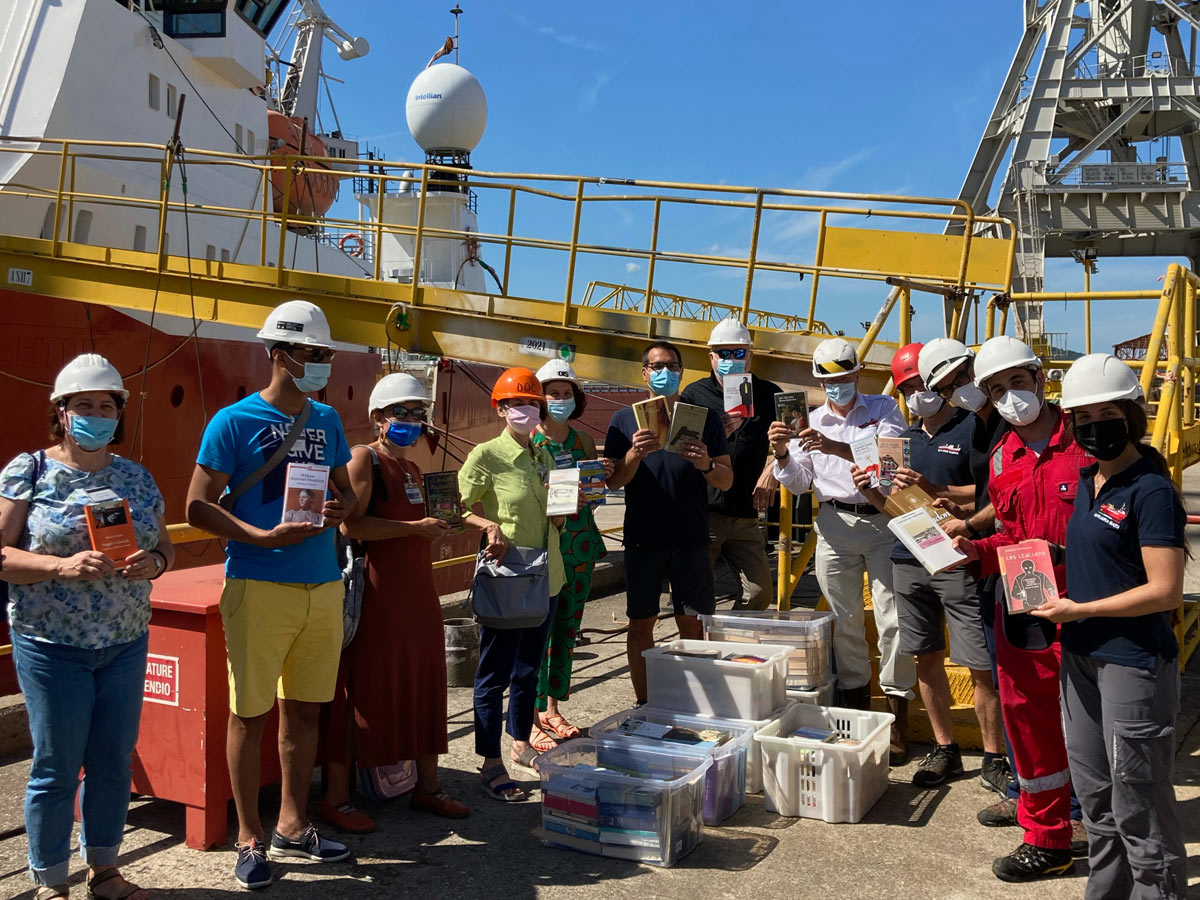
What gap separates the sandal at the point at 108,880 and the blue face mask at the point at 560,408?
2805 millimetres

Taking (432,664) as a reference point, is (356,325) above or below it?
above

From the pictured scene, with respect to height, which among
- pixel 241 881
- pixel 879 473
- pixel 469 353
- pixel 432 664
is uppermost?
pixel 469 353

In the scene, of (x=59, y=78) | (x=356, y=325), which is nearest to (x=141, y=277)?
(x=356, y=325)

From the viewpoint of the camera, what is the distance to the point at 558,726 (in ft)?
17.9

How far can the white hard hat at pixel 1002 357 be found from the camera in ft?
12.9

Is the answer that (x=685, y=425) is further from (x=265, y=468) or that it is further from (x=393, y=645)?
(x=265, y=468)

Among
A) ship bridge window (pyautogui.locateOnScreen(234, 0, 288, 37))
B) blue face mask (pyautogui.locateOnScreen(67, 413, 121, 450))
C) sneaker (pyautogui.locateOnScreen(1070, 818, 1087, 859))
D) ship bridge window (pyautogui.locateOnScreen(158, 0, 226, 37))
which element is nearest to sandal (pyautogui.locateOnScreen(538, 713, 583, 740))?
sneaker (pyautogui.locateOnScreen(1070, 818, 1087, 859))

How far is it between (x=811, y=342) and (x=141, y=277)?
6510 mm

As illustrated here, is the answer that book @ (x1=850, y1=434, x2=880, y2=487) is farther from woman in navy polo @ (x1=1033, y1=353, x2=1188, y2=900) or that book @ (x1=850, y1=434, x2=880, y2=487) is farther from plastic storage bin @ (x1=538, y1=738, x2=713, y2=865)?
plastic storage bin @ (x1=538, y1=738, x2=713, y2=865)

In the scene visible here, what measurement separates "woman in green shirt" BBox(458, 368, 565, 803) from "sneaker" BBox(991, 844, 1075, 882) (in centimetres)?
208

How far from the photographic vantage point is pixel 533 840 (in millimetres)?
4191

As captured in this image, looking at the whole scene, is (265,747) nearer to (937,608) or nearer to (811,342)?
(937,608)

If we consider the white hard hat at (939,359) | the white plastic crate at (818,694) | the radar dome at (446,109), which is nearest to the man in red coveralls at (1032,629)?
the white hard hat at (939,359)

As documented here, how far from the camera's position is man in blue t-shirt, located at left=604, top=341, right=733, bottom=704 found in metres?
5.44
